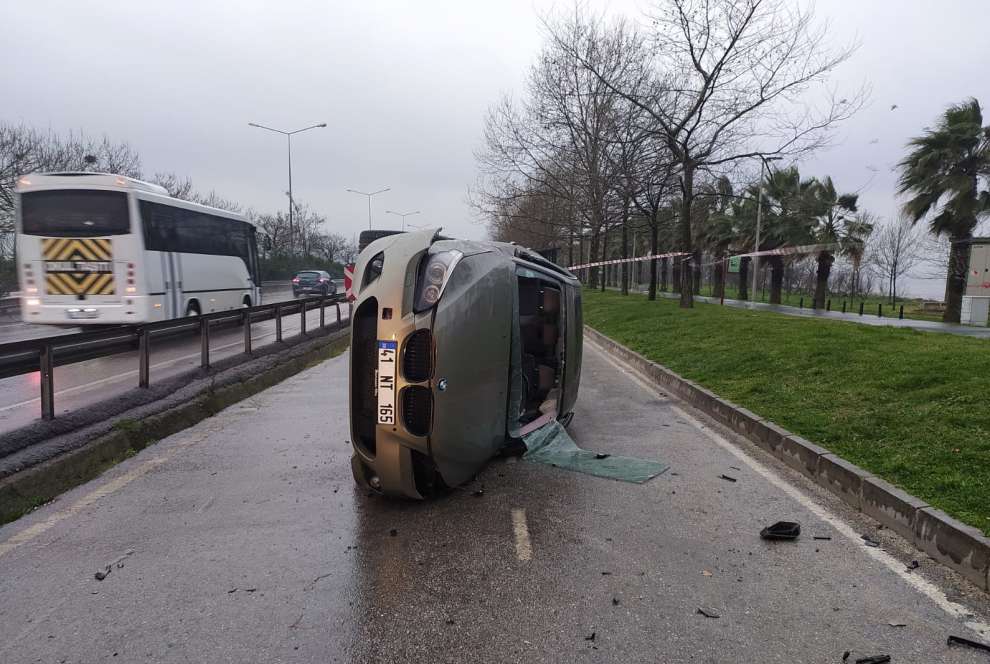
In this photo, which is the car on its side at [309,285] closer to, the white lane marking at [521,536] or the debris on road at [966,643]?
the white lane marking at [521,536]

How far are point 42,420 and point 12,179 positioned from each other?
22868 millimetres

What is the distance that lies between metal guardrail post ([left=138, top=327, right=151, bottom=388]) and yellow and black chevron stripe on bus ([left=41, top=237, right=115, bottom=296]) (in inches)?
271

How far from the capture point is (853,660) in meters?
2.56

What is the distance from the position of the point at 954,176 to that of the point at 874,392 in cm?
2290

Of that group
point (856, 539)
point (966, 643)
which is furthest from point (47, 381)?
point (966, 643)

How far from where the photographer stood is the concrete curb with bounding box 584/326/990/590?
10.9 ft

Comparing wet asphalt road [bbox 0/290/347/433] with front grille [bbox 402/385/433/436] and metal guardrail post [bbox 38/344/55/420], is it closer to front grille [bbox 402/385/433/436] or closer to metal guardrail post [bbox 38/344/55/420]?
metal guardrail post [bbox 38/344/55/420]

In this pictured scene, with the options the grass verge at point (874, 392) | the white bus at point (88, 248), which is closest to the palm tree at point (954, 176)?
the grass verge at point (874, 392)

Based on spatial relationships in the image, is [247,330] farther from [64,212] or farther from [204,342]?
[64,212]

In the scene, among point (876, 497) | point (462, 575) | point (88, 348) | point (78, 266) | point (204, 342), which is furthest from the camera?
point (78, 266)

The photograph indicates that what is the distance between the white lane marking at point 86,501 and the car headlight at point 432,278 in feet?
9.31

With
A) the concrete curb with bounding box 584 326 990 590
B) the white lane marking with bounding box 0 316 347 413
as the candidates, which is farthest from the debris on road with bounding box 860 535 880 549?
the white lane marking with bounding box 0 316 347 413

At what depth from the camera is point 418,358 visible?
12.0 feet

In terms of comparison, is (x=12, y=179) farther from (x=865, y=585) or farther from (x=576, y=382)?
(x=865, y=585)
